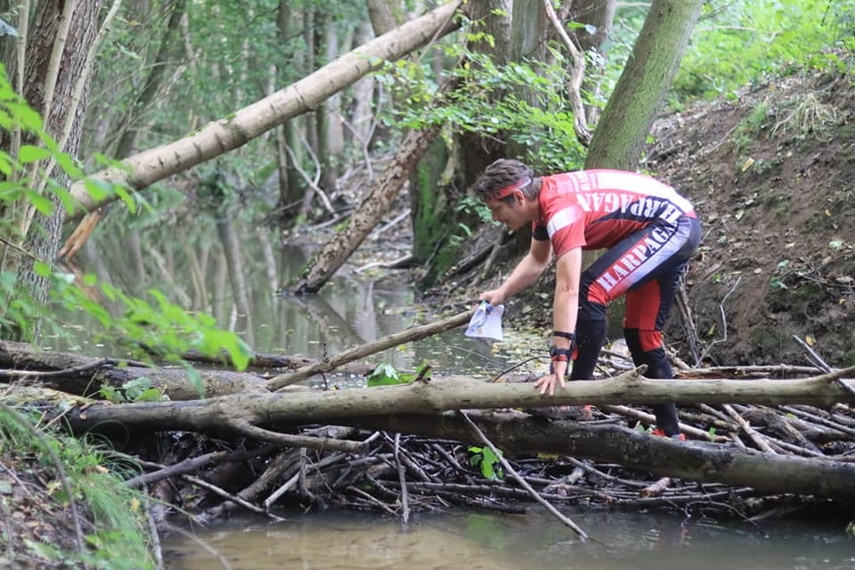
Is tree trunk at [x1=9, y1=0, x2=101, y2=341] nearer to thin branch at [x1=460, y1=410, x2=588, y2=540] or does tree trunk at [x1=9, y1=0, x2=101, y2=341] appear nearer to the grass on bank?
the grass on bank

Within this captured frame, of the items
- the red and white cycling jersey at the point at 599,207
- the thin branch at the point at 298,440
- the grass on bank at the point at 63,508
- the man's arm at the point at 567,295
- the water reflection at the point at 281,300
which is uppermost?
the red and white cycling jersey at the point at 599,207

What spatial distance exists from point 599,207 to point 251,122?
4800 mm

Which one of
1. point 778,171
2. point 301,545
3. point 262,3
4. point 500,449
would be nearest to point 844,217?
point 778,171

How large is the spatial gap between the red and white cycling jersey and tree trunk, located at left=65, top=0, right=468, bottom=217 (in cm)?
404

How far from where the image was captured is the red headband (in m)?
4.65

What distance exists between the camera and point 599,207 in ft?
15.6

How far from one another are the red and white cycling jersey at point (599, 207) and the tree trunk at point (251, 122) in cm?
404

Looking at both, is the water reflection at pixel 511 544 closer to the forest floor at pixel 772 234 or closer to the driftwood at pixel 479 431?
the driftwood at pixel 479 431

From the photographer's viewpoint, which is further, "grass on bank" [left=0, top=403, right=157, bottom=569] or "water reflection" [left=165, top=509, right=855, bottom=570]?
"water reflection" [left=165, top=509, right=855, bottom=570]

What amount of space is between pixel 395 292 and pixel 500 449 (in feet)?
28.1

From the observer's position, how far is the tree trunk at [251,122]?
8188 millimetres

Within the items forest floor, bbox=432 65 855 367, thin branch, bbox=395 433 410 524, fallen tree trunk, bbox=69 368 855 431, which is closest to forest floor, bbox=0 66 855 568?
forest floor, bbox=432 65 855 367

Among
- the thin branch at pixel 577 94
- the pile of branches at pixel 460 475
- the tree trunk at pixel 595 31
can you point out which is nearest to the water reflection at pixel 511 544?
the pile of branches at pixel 460 475

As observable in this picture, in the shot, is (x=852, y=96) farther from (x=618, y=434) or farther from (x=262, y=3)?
(x=262, y=3)
